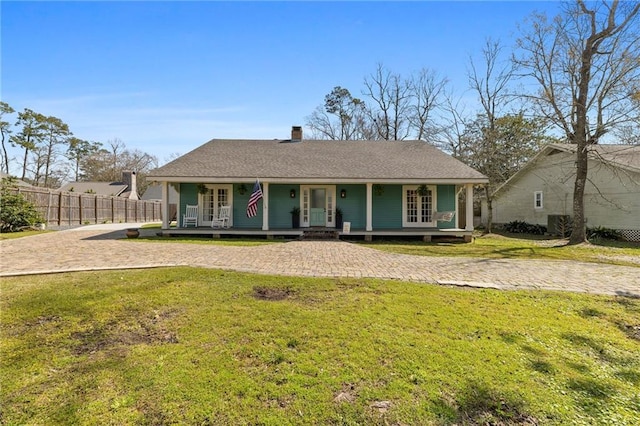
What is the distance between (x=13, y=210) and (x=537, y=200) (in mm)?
28079

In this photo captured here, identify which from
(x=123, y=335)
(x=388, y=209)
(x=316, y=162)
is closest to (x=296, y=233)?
(x=316, y=162)

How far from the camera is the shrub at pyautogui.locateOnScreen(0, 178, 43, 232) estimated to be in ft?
46.9

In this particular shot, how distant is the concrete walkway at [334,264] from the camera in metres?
6.47

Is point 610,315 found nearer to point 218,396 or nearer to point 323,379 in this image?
point 323,379

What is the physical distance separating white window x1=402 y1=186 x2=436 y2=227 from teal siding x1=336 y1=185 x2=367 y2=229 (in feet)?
6.04

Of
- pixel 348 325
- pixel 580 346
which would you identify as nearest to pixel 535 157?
pixel 580 346

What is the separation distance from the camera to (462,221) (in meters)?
19.5

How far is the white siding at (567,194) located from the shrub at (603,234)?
306 millimetres

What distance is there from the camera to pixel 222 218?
1395 cm

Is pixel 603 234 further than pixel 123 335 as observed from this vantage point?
Yes

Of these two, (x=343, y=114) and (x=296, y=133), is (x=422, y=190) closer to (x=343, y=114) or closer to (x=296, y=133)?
(x=296, y=133)

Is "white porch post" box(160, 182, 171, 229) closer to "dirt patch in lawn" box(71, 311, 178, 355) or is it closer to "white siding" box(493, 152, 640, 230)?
"dirt patch in lawn" box(71, 311, 178, 355)

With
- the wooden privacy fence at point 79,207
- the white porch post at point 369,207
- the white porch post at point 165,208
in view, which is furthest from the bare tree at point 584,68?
the wooden privacy fence at point 79,207

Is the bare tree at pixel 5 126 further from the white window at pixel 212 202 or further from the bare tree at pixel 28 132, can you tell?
the white window at pixel 212 202
